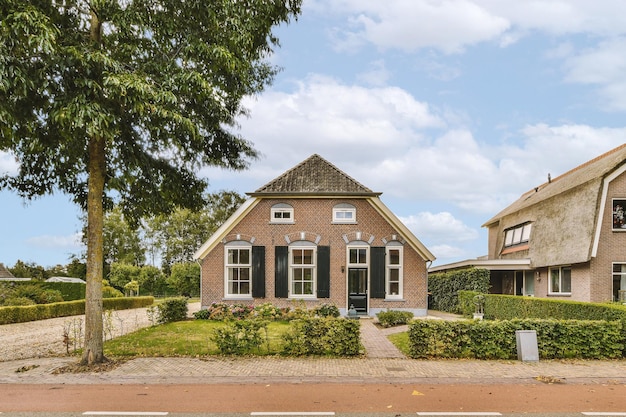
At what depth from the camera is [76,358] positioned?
499 inches

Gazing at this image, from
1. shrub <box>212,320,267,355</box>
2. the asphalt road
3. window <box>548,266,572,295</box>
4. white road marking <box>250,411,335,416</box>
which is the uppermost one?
window <box>548,266,572,295</box>

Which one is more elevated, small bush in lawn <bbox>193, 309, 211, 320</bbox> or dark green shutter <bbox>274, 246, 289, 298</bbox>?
dark green shutter <bbox>274, 246, 289, 298</bbox>

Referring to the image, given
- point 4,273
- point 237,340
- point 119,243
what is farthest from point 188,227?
point 237,340

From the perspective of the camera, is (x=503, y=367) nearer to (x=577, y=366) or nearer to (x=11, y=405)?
(x=577, y=366)

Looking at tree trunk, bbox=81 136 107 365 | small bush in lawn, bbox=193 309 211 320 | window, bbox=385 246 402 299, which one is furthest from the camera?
window, bbox=385 246 402 299

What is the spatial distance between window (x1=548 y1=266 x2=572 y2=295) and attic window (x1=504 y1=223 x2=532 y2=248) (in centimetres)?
341

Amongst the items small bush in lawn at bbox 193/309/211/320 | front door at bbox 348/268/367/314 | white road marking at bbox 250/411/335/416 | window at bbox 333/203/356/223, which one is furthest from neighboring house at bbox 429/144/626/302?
white road marking at bbox 250/411/335/416

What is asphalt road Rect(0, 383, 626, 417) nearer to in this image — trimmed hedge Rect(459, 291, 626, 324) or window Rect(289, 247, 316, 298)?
trimmed hedge Rect(459, 291, 626, 324)

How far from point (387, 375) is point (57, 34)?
979 centimetres

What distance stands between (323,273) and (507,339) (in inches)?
414

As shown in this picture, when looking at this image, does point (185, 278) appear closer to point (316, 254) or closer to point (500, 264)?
point (316, 254)

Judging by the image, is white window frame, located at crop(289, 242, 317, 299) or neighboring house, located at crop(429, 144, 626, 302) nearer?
neighboring house, located at crop(429, 144, 626, 302)

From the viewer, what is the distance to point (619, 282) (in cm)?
2117

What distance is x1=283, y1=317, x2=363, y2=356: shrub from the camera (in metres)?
12.6
